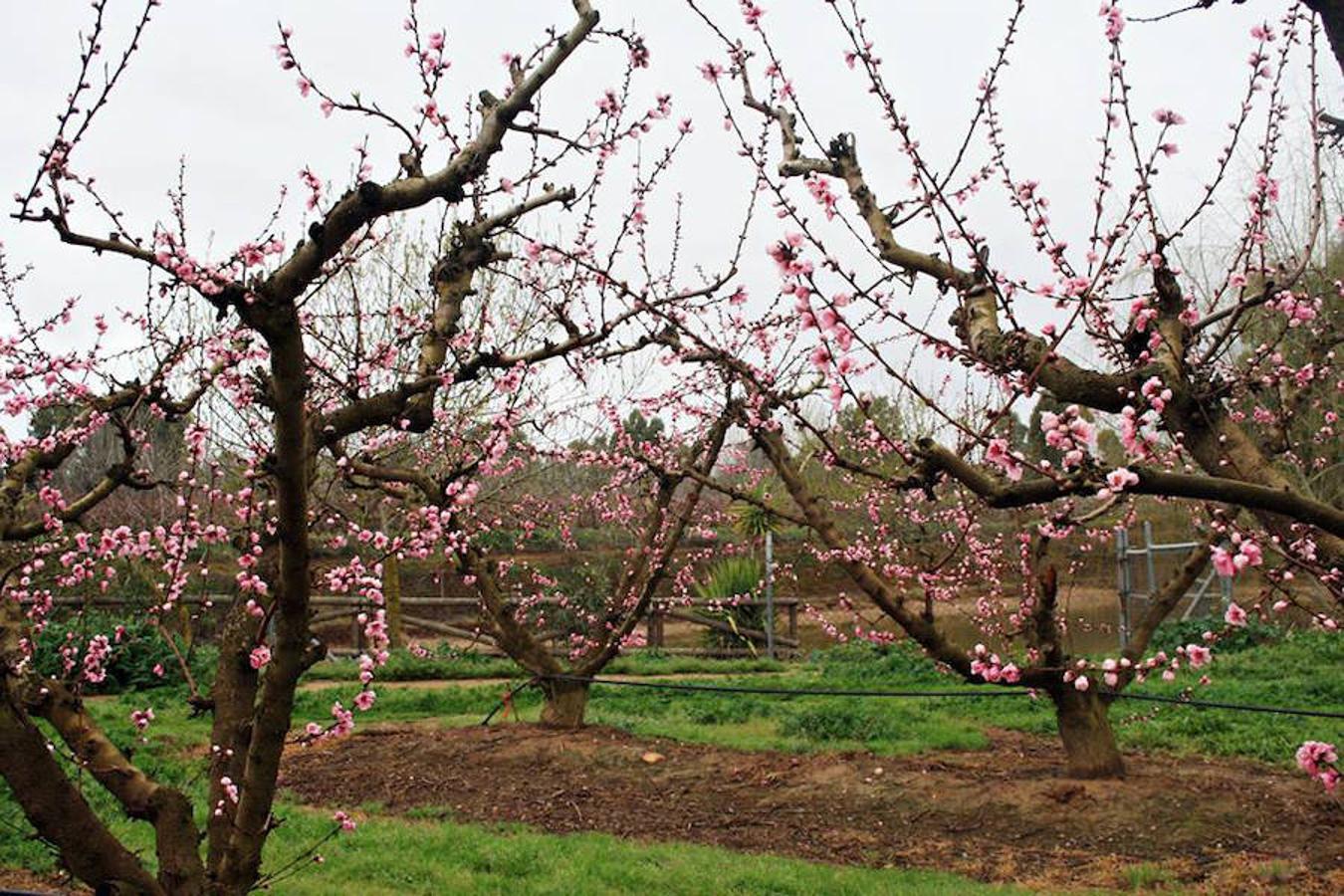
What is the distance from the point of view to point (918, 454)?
2814mm

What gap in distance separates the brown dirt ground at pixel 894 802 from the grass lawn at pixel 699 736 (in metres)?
0.39

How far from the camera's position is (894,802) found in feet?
20.9

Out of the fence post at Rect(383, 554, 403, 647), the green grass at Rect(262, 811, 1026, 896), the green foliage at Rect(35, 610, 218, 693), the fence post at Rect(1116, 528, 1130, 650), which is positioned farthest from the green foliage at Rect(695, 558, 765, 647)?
the green grass at Rect(262, 811, 1026, 896)

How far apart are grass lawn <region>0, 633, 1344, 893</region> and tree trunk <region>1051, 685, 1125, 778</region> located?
1.31 meters

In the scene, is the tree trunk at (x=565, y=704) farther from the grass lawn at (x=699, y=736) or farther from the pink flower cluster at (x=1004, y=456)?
the pink flower cluster at (x=1004, y=456)

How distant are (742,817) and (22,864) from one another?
3769 mm

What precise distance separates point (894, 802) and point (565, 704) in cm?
290

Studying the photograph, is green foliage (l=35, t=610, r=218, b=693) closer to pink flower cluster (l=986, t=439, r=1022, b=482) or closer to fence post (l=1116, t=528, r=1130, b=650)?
pink flower cluster (l=986, t=439, r=1022, b=482)

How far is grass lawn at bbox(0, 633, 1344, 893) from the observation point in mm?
5078

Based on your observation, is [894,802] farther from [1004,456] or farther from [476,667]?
[476,667]

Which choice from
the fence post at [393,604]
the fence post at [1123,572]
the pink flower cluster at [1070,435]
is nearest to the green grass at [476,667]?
the fence post at [393,604]

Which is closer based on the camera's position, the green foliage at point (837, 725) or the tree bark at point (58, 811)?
the tree bark at point (58, 811)

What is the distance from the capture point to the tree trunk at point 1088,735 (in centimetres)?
622

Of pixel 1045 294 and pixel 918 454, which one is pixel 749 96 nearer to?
pixel 1045 294
